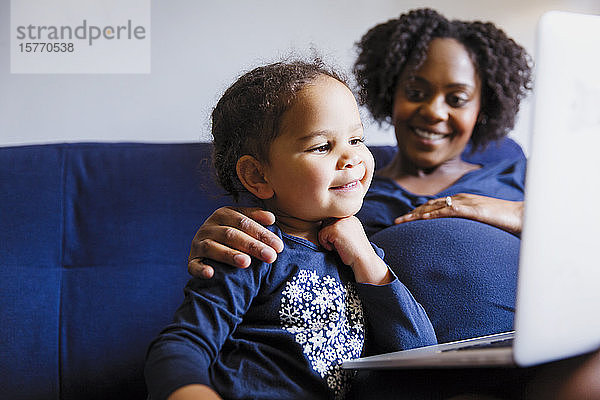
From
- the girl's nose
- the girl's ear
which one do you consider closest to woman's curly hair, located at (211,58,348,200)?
the girl's ear

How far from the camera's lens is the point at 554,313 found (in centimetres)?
65

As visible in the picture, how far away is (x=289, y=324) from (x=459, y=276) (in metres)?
0.40

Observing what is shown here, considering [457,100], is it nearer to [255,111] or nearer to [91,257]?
[255,111]

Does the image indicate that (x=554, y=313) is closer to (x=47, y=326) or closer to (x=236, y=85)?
(x=236, y=85)

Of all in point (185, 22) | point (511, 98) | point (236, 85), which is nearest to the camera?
point (236, 85)

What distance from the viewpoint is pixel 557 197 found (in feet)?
2.06

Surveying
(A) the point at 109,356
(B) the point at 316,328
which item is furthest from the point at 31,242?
(B) the point at 316,328

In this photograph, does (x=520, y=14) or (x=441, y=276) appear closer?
(x=441, y=276)

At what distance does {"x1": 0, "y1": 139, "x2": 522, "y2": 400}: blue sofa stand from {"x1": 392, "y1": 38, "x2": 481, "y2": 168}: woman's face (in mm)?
525

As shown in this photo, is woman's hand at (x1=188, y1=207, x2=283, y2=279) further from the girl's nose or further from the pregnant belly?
the pregnant belly

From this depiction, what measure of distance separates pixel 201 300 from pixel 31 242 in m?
0.66

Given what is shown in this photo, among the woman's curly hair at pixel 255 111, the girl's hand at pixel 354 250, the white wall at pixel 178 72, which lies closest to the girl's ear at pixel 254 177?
the woman's curly hair at pixel 255 111

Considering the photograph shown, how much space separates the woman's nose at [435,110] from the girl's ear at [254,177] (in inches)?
26.5

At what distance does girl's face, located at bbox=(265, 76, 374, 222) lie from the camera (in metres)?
0.95
